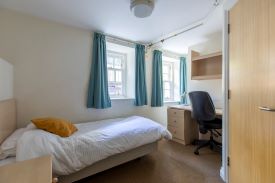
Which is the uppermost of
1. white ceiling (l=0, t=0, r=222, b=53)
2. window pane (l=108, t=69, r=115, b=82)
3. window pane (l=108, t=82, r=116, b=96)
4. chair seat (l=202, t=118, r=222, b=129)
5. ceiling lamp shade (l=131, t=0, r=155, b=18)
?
white ceiling (l=0, t=0, r=222, b=53)

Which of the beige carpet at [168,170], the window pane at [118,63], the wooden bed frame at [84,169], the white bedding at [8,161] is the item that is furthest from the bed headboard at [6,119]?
the window pane at [118,63]

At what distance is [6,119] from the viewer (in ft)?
5.75

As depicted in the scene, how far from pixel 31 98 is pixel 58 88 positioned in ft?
1.36

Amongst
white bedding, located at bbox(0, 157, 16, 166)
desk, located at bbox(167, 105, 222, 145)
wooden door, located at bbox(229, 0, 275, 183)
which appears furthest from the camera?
desk, located at bbox(167, 105, 222, 145)

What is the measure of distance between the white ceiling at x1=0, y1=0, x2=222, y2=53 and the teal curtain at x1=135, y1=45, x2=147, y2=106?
1.64ft

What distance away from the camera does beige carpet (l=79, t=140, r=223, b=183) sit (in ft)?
6.33

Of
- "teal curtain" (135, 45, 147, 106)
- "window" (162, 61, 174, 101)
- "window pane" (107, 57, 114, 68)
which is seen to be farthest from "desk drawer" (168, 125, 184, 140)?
"window pane" (107, 57, 114, 68)

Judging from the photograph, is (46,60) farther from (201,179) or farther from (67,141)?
(201,179)

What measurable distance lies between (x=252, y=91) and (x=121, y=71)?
2.77 meters

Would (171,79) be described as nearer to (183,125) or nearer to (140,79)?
(140,79)

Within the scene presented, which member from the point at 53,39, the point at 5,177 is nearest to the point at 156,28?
the point at 53,39

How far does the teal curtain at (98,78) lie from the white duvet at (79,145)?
2.93 feet

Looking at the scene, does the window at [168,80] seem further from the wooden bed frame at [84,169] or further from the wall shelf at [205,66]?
the wooden bed frame at [84,169]

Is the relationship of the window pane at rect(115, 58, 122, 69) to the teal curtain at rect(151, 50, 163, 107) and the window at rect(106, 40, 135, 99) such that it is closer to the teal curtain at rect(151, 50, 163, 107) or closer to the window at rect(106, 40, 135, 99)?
the window at rect(106, 40, 135, 99)
